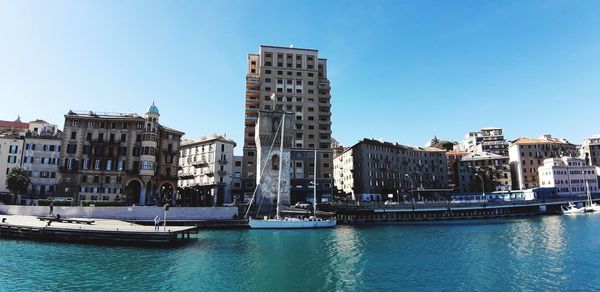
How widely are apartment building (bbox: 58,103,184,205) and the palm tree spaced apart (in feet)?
21.8

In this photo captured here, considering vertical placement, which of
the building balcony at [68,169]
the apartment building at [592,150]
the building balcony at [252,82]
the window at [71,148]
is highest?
the building balcony at [252,82]

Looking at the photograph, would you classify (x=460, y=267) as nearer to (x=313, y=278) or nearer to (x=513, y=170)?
(x=313, y=278)

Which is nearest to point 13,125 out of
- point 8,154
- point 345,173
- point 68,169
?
point 8,154

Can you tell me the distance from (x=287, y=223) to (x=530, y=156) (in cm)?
10095

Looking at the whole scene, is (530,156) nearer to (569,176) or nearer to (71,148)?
(569,176)

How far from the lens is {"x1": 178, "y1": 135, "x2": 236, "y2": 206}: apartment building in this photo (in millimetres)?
86438

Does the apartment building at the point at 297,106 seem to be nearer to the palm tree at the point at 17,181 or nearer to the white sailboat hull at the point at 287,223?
the white sailboat hull at the point at 287,223

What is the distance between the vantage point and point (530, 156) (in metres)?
119

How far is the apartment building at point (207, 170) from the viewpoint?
86.4 meters

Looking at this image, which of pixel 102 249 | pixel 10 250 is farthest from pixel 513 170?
pixel 10 250

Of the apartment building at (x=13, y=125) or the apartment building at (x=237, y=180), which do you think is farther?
the apartment building at (x=13, y=125)

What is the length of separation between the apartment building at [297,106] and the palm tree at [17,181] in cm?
4529

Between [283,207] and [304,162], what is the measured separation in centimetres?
2692

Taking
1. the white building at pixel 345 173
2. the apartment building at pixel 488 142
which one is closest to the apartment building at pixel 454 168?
the apartment building at pixel 488 142
